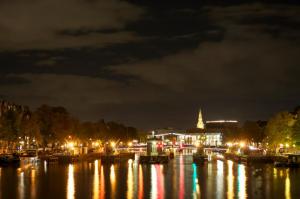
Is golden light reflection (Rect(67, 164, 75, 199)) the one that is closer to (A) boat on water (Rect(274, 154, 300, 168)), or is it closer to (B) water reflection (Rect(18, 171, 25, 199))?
(B) water reflection (Rect(18, 171, 25, 199))

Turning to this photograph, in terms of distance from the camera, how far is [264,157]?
4700 inches

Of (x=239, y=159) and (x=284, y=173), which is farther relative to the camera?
(x=239, y=159)

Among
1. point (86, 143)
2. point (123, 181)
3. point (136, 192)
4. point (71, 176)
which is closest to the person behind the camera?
point (136, 192)

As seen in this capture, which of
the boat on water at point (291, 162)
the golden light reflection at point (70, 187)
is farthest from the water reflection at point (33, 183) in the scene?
the boat on water at point (291, 162)

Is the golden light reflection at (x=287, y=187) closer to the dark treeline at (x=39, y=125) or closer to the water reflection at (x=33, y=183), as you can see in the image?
the water reflection at (x=33, y=183)

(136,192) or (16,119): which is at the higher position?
(16,119)

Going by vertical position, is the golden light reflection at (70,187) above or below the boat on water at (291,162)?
below

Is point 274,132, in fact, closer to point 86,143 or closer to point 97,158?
point 97,158

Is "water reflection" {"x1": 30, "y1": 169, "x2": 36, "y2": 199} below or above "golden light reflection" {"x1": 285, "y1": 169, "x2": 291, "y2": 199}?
above

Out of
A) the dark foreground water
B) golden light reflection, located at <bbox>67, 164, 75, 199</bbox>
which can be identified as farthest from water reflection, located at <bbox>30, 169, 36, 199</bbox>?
golden light reflection, located at <bbox>67, 164, 75, 199</bbox>

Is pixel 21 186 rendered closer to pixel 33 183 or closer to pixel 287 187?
pixel 33 183

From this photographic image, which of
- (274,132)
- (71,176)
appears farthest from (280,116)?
(71,176)

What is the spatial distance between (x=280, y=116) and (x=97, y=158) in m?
44.0

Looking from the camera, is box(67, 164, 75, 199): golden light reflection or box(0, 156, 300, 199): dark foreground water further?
box(0, 156, 300, 199): dark foreground water
